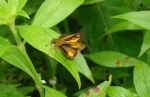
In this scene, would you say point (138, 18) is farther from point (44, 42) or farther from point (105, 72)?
point (105, 72)

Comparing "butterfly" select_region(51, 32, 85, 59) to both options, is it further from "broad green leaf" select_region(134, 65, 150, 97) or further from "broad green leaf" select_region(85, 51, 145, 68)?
"broad green leaf" select_region(85, 51, 145, 68)

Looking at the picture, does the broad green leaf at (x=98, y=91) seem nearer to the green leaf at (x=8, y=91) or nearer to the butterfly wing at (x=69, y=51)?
the butterfly wing at (x=69, y=51)

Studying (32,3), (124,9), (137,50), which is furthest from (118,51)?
(32,3)

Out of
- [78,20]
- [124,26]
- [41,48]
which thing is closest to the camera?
[41,48]

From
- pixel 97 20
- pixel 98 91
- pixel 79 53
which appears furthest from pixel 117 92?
pixel 97 20

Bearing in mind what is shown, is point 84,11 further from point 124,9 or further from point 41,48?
point 41,48

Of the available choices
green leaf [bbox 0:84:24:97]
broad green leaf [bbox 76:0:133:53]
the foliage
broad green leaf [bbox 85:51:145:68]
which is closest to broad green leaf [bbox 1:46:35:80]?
the foliage
